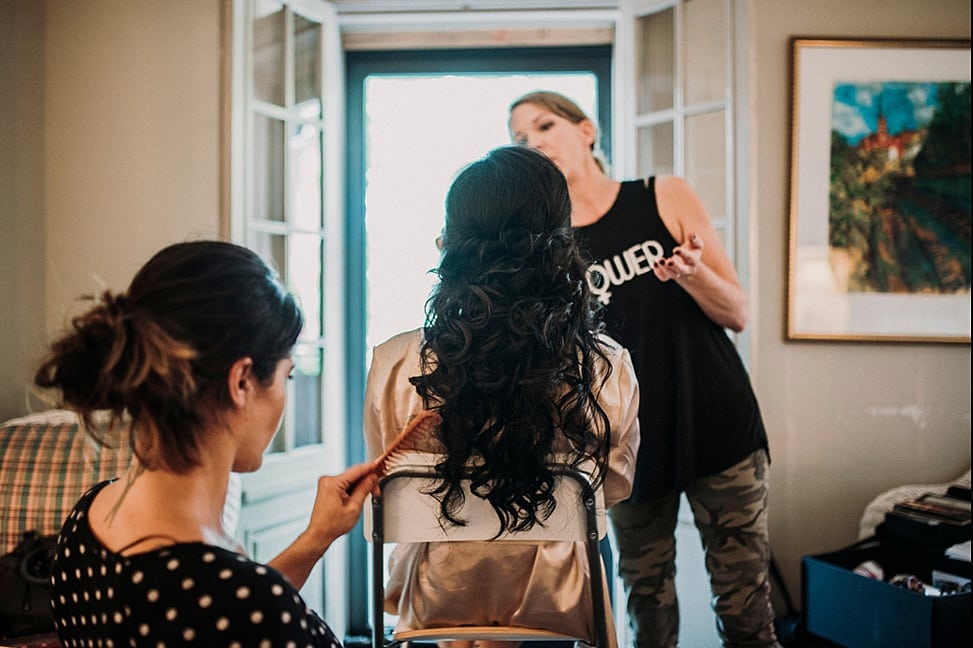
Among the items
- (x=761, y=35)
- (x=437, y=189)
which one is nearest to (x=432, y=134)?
(x=437, y=189)

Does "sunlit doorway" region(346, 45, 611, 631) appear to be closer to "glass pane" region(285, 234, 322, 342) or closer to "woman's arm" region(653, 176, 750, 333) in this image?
"glass pane" region(285, 234, 322, 342)

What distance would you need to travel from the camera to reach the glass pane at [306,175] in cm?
310

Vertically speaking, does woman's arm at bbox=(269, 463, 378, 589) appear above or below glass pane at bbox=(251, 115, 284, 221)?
below

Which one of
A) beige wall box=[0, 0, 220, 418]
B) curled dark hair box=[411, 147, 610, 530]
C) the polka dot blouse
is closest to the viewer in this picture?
the polka dot blouse

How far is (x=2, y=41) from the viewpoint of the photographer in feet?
8.45

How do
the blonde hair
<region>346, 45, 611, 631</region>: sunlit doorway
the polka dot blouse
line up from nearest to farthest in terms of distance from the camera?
the polka dot blouse, the blonde hair, <region>346, 45, 611, 631</region>: sunlit doorway

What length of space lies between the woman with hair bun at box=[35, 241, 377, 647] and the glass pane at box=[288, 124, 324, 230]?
2156 millimetres

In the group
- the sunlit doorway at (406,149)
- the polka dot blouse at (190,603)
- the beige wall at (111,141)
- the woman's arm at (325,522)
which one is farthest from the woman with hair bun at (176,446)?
the sunlit doorway at (406,149)

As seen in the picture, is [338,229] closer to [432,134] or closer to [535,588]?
[432,134]

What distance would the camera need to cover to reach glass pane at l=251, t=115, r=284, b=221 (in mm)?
2953

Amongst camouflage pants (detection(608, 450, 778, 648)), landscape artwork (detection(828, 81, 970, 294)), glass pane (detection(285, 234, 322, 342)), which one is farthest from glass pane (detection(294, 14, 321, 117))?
camouflage pants (detection(608, 450, 778, 648))

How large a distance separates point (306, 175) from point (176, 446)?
7.58 ft

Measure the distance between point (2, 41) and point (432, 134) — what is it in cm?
148

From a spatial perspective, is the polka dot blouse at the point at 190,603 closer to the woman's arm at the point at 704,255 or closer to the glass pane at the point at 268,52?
the woman's arm at the point at 704,255
